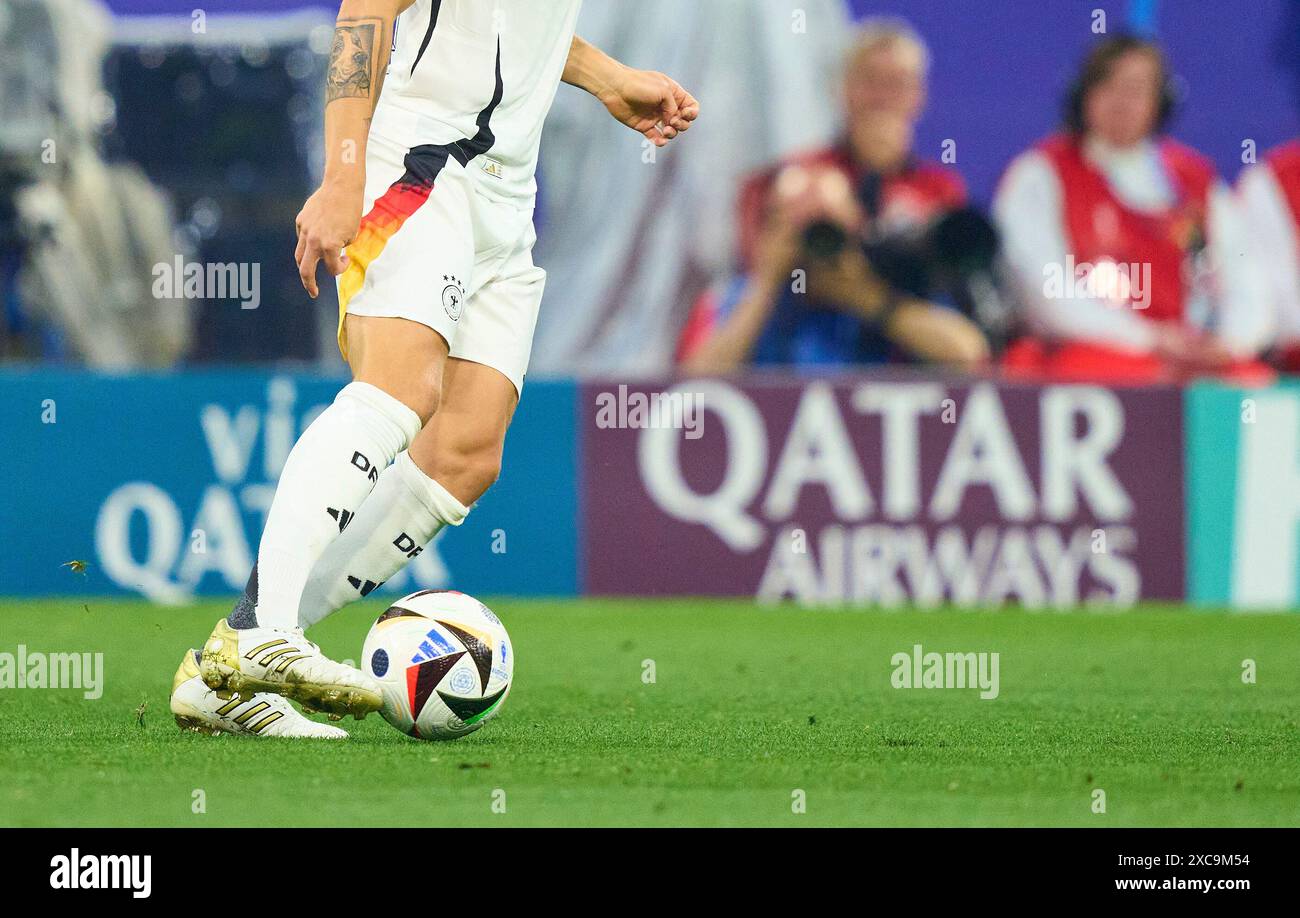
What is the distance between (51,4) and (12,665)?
536cm

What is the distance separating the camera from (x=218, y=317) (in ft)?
32.1

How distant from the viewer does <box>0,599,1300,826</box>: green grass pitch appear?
3146 millimetres

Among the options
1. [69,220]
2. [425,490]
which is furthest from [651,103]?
[69,220]

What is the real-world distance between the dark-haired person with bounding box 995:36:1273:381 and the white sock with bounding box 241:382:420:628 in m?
6.45

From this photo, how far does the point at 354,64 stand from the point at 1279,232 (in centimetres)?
758

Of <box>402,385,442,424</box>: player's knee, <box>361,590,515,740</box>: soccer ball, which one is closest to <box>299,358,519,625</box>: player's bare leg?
<box>361,590,515,740</box>: soccer ball

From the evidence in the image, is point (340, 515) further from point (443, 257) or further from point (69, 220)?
point (69, 220)

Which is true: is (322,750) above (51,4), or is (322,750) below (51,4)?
below

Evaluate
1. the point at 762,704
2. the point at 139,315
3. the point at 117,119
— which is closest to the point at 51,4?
the point at 117,119

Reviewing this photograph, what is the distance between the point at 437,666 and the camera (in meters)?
3.90

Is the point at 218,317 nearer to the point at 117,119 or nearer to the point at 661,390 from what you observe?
the point at 117,119

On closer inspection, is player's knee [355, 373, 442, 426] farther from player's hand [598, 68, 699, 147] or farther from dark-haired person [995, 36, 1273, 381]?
dark-haired person [995, 36, 1273, 381]

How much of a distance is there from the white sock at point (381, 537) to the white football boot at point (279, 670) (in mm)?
417

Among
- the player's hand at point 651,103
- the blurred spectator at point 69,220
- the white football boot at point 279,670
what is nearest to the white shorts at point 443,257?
the player's hand at point 651,103
